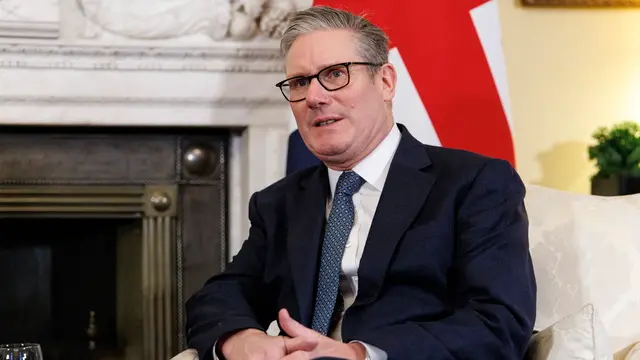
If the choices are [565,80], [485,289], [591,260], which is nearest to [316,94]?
[485,289]

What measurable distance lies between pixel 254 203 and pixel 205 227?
3.14 feet

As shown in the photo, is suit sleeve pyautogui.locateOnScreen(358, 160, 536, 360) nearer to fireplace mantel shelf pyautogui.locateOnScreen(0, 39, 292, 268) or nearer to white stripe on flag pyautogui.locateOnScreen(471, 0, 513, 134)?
white stripe on flag pyautogui.locateOnScreen(471, 0, 513, 134)

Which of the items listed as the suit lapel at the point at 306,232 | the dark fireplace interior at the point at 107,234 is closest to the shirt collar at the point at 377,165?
the suit lapel at the point at 306,232

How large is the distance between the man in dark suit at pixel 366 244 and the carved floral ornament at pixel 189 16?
0.82 metres

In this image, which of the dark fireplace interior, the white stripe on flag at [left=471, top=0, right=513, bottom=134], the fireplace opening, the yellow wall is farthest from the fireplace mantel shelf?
the yellow wall

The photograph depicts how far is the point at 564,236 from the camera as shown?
171 cm

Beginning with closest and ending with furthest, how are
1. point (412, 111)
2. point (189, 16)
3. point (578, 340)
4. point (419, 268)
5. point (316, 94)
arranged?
point (578, 340)
point (419, 268)
point (316, 94)
point (412, 111)
point (189, 16)

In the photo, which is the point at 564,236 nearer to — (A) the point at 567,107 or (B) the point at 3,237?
(A) the point at 567,107

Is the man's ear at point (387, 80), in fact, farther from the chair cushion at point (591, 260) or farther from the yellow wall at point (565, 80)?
the yellow wall at point (565, 80)

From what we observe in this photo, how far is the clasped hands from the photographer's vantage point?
1.38 m

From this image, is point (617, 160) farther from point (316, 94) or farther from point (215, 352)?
point (215, 352)

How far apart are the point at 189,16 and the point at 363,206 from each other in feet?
3.55

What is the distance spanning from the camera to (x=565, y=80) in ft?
8.82

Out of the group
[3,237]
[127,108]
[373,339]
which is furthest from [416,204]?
[3,237]
